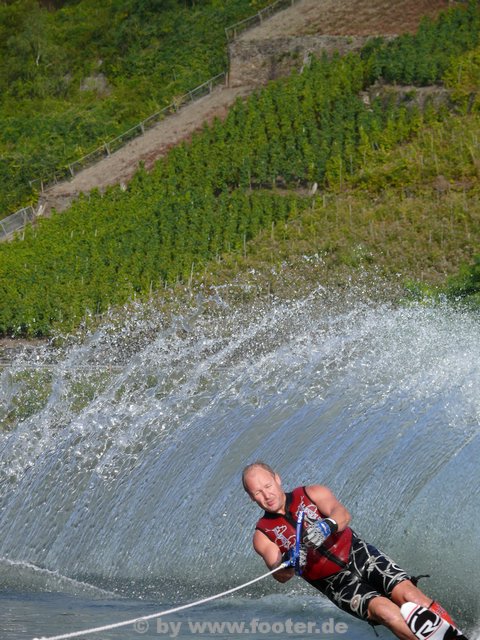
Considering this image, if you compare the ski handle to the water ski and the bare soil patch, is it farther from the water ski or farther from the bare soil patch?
the bare soil patch

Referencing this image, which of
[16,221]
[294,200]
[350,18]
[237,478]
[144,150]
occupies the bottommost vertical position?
[294,200]

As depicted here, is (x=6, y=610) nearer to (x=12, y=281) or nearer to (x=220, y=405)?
(x=220, y=405)

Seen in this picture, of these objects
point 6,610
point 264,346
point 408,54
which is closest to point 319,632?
point 6,610

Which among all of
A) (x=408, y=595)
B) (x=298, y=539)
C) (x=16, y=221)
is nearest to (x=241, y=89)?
(x=16, y=221)

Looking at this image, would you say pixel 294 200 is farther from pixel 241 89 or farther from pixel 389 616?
pixel 389 616

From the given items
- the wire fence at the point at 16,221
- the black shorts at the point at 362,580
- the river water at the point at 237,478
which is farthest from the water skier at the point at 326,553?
the wire fence at the point at 16,221
